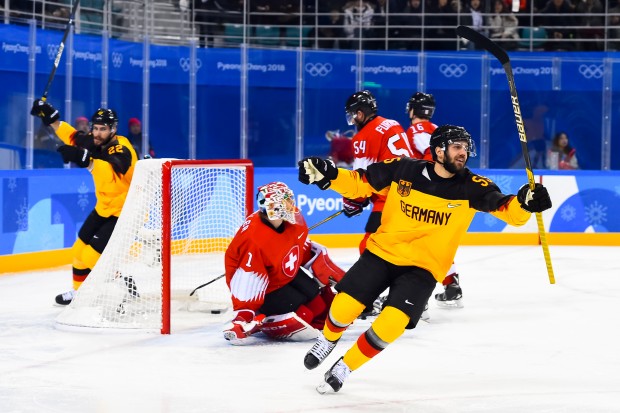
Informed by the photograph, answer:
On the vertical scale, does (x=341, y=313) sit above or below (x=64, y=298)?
above

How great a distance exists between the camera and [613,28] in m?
12.4

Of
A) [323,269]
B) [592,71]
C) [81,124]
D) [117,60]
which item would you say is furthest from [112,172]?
[592,71]

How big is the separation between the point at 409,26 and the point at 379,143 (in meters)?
6.47

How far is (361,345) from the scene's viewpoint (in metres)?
4.32

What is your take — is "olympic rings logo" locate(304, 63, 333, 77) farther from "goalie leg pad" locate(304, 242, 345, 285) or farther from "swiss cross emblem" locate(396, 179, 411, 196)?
"swiss cross emblem" locate(396, 179, 411, 196)

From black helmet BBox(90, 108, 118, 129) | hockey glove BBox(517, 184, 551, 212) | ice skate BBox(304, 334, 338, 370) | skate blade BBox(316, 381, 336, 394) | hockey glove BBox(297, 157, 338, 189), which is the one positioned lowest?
skate blade BBox(316, 381, 336, 394)

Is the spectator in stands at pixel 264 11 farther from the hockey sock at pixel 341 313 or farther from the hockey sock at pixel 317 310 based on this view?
the hockey sock at pixel 341 313

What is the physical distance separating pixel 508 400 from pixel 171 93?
7.09 metres

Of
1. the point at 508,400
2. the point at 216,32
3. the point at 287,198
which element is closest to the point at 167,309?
the point at 287,198

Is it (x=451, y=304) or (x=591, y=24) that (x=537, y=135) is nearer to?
(x=591, y=24)

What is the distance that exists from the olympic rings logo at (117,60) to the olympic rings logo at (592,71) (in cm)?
473

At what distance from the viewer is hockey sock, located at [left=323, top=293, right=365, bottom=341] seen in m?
4.43

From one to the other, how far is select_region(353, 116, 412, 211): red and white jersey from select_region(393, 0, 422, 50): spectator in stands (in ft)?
20.5

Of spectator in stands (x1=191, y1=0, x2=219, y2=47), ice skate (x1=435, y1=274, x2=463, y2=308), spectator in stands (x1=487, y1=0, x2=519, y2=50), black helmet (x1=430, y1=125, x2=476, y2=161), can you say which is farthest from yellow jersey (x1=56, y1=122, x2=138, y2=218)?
spectator in stands (x1=487, y1=0, x2=519, y2=50)
